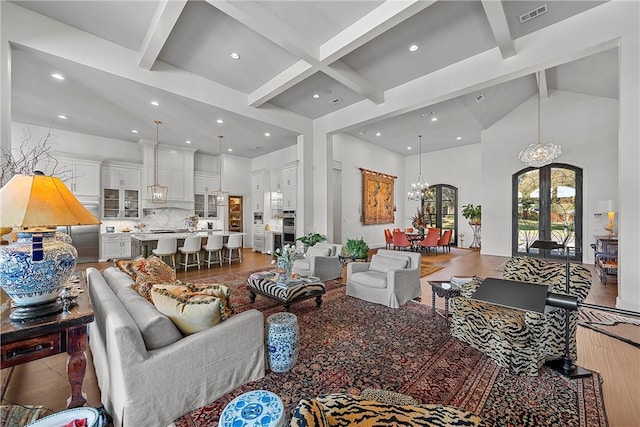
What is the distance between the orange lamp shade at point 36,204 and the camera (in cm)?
136

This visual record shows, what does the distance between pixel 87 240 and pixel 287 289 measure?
6.72 metres

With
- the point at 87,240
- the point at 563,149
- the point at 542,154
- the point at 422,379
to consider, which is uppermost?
the point at 563,149

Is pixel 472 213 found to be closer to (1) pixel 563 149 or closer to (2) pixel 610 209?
(1) pixel 563 149

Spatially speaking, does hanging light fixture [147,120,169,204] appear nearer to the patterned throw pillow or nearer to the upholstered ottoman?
the patterned throw pillow

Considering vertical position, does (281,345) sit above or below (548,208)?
below

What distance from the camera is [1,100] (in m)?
3.07

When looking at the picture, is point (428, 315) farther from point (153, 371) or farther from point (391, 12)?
point (391, 12)

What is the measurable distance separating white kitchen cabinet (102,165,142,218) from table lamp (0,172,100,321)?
7.11 meters

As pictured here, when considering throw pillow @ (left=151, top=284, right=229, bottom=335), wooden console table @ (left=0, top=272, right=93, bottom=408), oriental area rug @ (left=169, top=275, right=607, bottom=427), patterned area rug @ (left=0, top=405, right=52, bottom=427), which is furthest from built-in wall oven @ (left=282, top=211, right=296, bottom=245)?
patterned area rug @ (left=0, top=405, right=52, bottom=427)

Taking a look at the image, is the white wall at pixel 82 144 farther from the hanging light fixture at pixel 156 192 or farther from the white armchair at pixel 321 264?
the white armchair at pixel 321 264

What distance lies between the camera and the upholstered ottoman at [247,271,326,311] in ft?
10.6

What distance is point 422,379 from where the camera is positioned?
6.92 feet

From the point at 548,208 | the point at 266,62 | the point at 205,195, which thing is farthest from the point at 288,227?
the point at 548,208

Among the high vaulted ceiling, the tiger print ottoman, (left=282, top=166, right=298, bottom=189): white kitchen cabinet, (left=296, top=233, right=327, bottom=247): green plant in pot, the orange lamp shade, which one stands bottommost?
the tiger print ottoman
